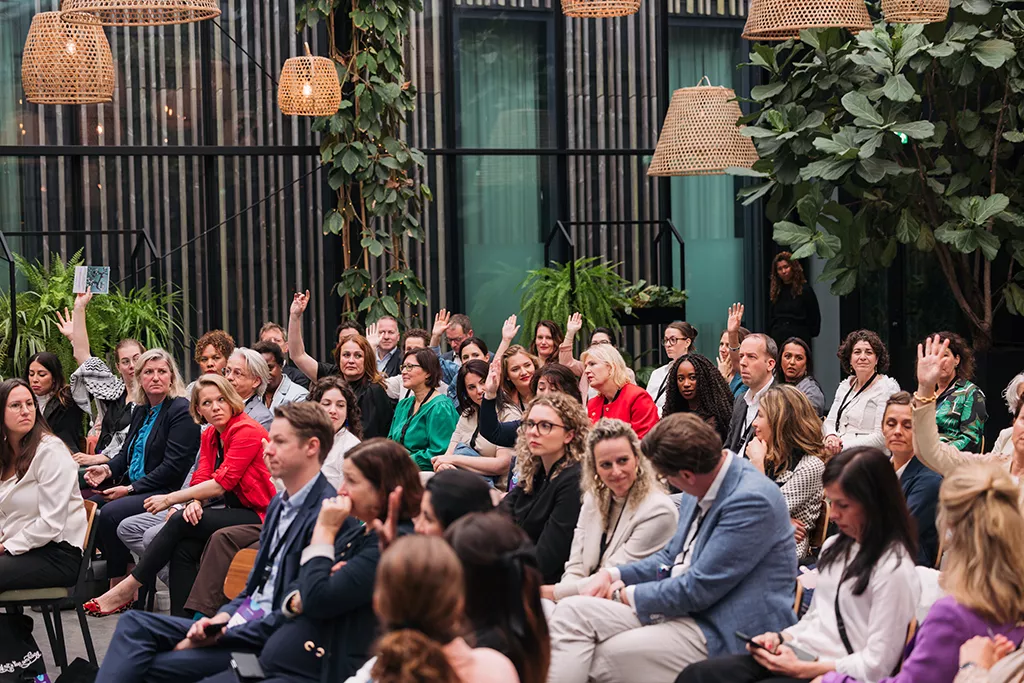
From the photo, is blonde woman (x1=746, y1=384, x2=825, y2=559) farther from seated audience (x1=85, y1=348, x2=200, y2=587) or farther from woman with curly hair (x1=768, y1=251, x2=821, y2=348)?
woman with curly hair (x1=768, y1=251, x2=821, y2=348)

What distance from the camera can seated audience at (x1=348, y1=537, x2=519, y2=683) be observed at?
2479 millimetres

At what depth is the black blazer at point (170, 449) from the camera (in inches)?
272

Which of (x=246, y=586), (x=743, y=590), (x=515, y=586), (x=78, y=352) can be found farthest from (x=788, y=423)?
(x=78, y=352)

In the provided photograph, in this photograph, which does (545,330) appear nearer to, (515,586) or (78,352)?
(78,352)

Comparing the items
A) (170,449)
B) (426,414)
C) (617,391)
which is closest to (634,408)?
(617,391)

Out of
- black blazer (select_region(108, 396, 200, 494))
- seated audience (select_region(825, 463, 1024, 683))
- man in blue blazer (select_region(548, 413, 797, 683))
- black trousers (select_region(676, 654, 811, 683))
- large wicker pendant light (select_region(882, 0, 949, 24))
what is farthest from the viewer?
large wicker pendant light (select_region(882, 0, 949, 24))

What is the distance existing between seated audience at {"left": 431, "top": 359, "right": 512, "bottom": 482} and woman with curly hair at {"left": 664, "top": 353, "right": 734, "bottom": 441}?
94 cm

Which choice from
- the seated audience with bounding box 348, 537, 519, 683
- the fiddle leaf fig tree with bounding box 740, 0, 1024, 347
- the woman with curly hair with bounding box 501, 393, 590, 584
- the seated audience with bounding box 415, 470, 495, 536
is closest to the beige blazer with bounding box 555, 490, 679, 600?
the woman with curly hair with bounding box 501, 393, 590, 584

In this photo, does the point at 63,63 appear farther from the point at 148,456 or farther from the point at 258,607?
the point at 258,607

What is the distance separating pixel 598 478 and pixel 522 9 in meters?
8.36

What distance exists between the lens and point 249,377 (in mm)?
7262

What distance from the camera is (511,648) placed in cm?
302

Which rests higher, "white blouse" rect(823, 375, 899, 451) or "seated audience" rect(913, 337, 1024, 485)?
"seated audience" rect(913, 337, 1024, 485)

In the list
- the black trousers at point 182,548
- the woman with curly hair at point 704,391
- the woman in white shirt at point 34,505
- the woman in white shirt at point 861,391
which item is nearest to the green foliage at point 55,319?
the black trousers at point 182,548
